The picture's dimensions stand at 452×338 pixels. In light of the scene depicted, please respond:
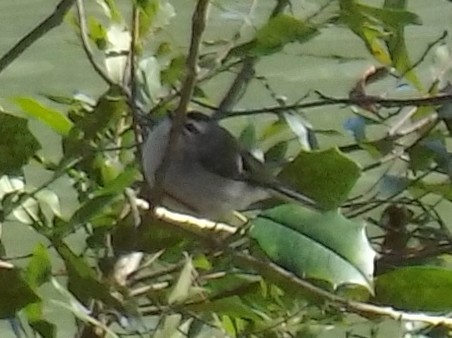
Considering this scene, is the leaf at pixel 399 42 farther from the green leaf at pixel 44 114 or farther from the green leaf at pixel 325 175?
the green leaf at pixel 44 114

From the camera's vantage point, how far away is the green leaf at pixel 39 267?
581 mm

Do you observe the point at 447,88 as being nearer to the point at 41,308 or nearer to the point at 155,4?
the point at 155,4

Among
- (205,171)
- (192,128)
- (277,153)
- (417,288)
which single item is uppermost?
(417,288)

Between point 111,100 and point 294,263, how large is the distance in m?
0.22

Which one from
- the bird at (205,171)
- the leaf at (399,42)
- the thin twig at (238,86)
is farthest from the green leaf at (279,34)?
the bird at (205,171)

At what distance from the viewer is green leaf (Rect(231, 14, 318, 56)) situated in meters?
0.60

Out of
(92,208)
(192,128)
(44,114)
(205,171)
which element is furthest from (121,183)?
(205,171)

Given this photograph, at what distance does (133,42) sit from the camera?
2.35 ft

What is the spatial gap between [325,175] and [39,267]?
0.15 m

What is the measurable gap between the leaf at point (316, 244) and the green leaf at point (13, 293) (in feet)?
0.38

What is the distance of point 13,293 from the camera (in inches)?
23.2

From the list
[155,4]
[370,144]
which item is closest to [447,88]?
[370,144]

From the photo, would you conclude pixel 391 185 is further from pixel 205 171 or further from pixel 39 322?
pixel 205 171

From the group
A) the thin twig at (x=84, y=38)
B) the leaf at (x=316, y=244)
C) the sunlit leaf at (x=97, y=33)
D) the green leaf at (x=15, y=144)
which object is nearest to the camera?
the leaf at (x=316, y=244)
